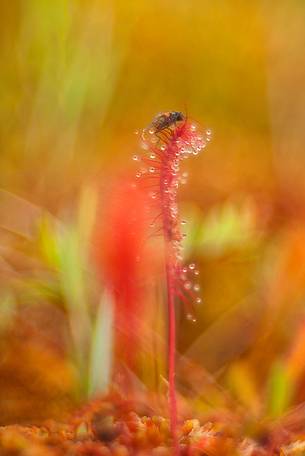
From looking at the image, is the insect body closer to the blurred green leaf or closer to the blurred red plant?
the blurred red plant

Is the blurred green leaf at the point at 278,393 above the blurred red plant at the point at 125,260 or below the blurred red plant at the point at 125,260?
below

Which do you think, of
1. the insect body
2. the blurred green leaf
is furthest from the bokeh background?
the insect body

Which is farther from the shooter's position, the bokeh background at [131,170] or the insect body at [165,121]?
the bokeh background at [131,170]

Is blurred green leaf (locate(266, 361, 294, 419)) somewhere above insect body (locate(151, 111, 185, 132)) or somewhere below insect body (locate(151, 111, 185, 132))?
below

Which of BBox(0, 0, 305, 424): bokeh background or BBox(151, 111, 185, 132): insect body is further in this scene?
BBox(0, 0, 305, 424): bokeh background

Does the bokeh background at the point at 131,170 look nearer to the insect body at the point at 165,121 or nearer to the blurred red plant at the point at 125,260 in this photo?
the blurred red plant at the point at 125,260

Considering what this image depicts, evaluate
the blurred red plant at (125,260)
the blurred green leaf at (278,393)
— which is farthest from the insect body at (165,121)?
the blurred green leaf at (278,393)

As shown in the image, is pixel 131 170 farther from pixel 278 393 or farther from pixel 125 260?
pixel 278 393

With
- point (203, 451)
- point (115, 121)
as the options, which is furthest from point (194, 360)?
point (115, 121)

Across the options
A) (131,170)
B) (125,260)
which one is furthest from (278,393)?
(131,170)
